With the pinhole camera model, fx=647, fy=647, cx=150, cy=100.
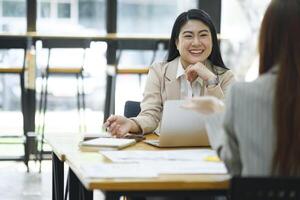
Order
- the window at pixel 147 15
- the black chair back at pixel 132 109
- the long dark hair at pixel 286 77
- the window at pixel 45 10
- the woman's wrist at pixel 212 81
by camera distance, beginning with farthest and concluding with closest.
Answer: the window at pixel 147 15 < the window at pixel 45 10 < the black chair back at pixel 132 109 < the woman's wrist at pixel 212 81 < the long dark hair at pixel 286 77

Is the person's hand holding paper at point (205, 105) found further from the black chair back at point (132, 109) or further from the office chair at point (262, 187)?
the black chair back at point (132, 109)

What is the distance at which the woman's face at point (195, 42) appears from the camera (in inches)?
125

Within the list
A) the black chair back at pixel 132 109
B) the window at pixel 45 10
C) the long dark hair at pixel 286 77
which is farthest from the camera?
the window at pixel 45 10

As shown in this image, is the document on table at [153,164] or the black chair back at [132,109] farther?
the black chair back at [132,109]

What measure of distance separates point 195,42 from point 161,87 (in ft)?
0.92

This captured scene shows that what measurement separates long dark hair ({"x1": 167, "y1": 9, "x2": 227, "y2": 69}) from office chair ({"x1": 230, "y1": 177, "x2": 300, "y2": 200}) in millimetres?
1604

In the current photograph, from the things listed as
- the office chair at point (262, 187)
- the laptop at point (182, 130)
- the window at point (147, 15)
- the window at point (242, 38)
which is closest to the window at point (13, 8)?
the window at point (147, 15)

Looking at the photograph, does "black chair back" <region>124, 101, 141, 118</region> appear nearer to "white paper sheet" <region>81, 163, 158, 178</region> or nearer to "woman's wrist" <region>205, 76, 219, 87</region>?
"woman's wrist" <region>205, 76, 219, 87</region>

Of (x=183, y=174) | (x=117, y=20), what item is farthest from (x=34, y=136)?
(x=183, y=174)

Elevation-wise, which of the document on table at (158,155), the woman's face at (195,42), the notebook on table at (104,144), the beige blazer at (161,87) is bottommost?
the notebook on table at (104,144)

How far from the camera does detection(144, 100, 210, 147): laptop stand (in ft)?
8.20

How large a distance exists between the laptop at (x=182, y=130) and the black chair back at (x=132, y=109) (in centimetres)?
83

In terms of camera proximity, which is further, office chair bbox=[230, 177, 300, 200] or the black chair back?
the black chair back

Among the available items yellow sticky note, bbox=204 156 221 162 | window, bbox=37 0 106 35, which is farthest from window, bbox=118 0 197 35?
yellow sticky note, bbox=204 156 221 162
